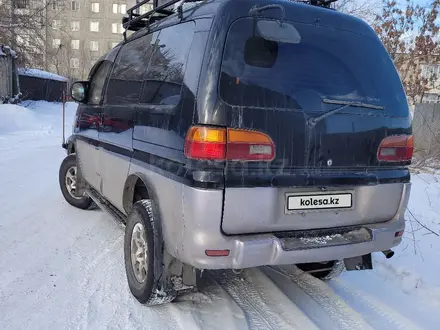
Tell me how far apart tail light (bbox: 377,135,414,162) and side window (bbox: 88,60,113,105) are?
2932mm

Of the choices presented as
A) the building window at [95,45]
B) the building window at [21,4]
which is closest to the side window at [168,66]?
the building window at [21,4]

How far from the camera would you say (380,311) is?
3064mm

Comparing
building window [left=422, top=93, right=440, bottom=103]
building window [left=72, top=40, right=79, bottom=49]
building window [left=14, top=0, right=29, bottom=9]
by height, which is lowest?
building window [left=422, top=93, right=440, bottom=103]

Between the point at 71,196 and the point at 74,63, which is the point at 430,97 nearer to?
the point at 71,196

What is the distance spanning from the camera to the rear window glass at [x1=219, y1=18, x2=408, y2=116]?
240 cm

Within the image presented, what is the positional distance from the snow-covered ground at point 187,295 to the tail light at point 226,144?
4.07 feet

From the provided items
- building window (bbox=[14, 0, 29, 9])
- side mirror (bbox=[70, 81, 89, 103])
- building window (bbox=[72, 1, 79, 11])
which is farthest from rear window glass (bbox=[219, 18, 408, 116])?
building window (bbox=[72, 1, 79, 11])

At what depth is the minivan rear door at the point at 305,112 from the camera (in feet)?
7.80

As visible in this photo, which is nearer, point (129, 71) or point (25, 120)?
point (129, 71)

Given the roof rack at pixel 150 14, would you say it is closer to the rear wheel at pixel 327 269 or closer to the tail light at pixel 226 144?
the tail light at pixel 226 144

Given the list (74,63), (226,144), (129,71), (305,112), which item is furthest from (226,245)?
(74,63)

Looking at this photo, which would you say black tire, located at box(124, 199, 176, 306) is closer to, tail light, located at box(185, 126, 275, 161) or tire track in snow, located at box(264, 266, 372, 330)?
tail light, located at box(185, 126, 275, 161)

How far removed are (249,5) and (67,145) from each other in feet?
13.7

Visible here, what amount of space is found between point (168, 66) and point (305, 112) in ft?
3.49
